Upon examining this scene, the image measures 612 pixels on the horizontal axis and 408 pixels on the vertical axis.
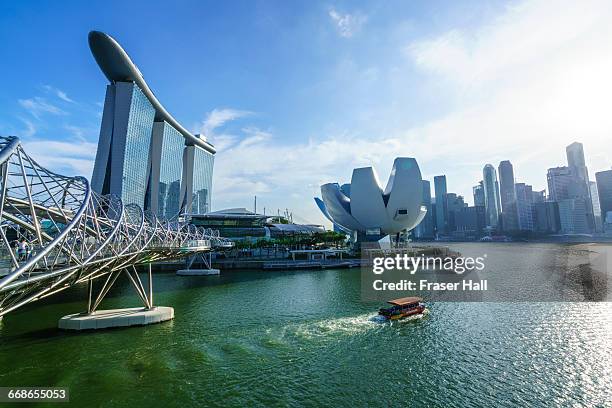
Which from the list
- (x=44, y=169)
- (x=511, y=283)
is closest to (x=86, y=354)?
(x=44, y=169)

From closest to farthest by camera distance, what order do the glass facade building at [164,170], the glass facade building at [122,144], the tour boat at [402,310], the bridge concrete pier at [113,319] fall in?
the bridge concrete pier at [113,319], the tour boat at [402,310], the glass facade building at [122,144], the glass facade building at [164,170]

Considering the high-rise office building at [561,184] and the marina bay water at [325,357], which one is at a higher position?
the high-rise office building at [561,184]

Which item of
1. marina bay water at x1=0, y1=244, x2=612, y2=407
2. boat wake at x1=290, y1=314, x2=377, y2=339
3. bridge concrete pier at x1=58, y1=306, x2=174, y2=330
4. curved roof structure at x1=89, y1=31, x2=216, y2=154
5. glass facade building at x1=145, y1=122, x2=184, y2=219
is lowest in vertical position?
marina bay water at x1=0, y1=244, x2=612, y2=407

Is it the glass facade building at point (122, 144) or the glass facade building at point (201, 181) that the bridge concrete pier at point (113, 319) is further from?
the glass facade building at point (201, 181)

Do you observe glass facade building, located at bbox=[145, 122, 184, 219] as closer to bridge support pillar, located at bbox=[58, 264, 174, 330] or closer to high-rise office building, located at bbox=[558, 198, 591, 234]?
bridge support pillar, located at bbox=[58, 264, 174, 330]

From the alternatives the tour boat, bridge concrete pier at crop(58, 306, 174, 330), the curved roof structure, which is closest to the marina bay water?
bridge concrete pier at crop(58, 306, 174, 330)

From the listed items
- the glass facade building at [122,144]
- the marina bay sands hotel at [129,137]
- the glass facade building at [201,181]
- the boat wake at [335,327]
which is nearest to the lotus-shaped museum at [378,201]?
the glass facade building at [122,144]
